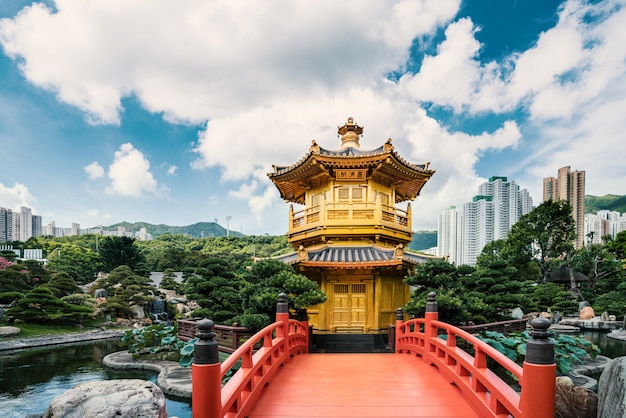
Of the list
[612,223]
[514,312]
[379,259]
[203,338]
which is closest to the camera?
[203,338]

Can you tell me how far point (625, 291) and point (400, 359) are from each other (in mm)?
30164

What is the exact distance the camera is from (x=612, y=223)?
2132 inches

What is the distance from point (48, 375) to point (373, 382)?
14.5m

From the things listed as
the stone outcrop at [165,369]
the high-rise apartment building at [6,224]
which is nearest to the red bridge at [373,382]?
the stone outcrop at [165,369]

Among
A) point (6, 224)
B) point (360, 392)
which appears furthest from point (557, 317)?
point (6, 224)

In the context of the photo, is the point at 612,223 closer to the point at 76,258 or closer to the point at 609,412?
the point at 609,412

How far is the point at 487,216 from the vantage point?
A: 50281 mm

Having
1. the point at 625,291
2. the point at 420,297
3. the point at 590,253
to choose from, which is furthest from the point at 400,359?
the point at 590,253

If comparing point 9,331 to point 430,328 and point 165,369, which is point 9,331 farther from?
point 430,328

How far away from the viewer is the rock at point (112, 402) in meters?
4.85

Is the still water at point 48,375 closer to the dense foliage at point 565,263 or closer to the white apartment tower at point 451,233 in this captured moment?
the dense foliage at point 565,263

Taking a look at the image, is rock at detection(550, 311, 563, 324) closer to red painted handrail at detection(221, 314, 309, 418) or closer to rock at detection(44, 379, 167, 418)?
red painted handrail at detection(221, 314, 309, 418)

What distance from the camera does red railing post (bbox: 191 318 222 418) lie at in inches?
123

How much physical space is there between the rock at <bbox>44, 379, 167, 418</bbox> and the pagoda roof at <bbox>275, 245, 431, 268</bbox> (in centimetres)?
705
